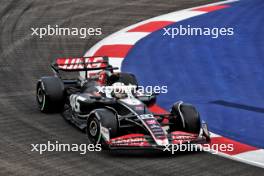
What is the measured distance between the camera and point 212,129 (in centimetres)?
1150

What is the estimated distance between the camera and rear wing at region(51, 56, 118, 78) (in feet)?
42.7

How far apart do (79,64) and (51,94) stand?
1.19 meters

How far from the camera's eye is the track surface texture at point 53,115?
9219mm

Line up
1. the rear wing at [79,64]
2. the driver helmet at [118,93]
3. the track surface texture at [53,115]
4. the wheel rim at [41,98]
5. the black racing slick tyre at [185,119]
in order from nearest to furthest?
the track surface texture at [53,115] → the black racing slick tyre at [185,119] → the driver helmet at [118,93] → the wheel rim at [41,98] → the rear wing at [79,64]

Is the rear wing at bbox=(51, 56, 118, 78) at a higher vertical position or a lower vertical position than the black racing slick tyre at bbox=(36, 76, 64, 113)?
higher

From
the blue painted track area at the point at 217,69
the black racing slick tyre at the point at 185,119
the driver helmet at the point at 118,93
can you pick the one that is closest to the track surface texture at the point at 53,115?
the black racing slick tyre at the point at 185,119

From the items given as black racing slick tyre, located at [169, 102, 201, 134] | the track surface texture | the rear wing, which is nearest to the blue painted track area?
black racing slick tyre, located at [169, 102, 201, 134]

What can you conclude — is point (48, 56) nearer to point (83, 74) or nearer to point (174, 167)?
point (83, 74)

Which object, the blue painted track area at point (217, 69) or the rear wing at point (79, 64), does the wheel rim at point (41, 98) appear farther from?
the blue painted track area at point (217, 69)

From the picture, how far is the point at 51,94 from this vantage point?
12.1 meters

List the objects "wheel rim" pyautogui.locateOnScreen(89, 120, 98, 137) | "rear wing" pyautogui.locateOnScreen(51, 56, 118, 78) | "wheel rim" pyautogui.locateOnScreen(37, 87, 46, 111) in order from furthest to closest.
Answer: "rear wing" pyautogui.locateOnScreen(51, 56, 118, 78), "wheel rim" pyautogui.locateOnScreen(37, 87, 46, 111), "wheel rim" pyautogui.locateOnScreen(89, 120, 98, 137)

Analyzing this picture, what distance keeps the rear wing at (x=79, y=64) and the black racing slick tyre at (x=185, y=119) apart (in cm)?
276

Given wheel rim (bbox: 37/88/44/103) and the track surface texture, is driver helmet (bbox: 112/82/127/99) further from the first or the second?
wheel rim (bbox: 37/88/44/103)

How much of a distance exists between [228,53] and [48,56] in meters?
4.66
